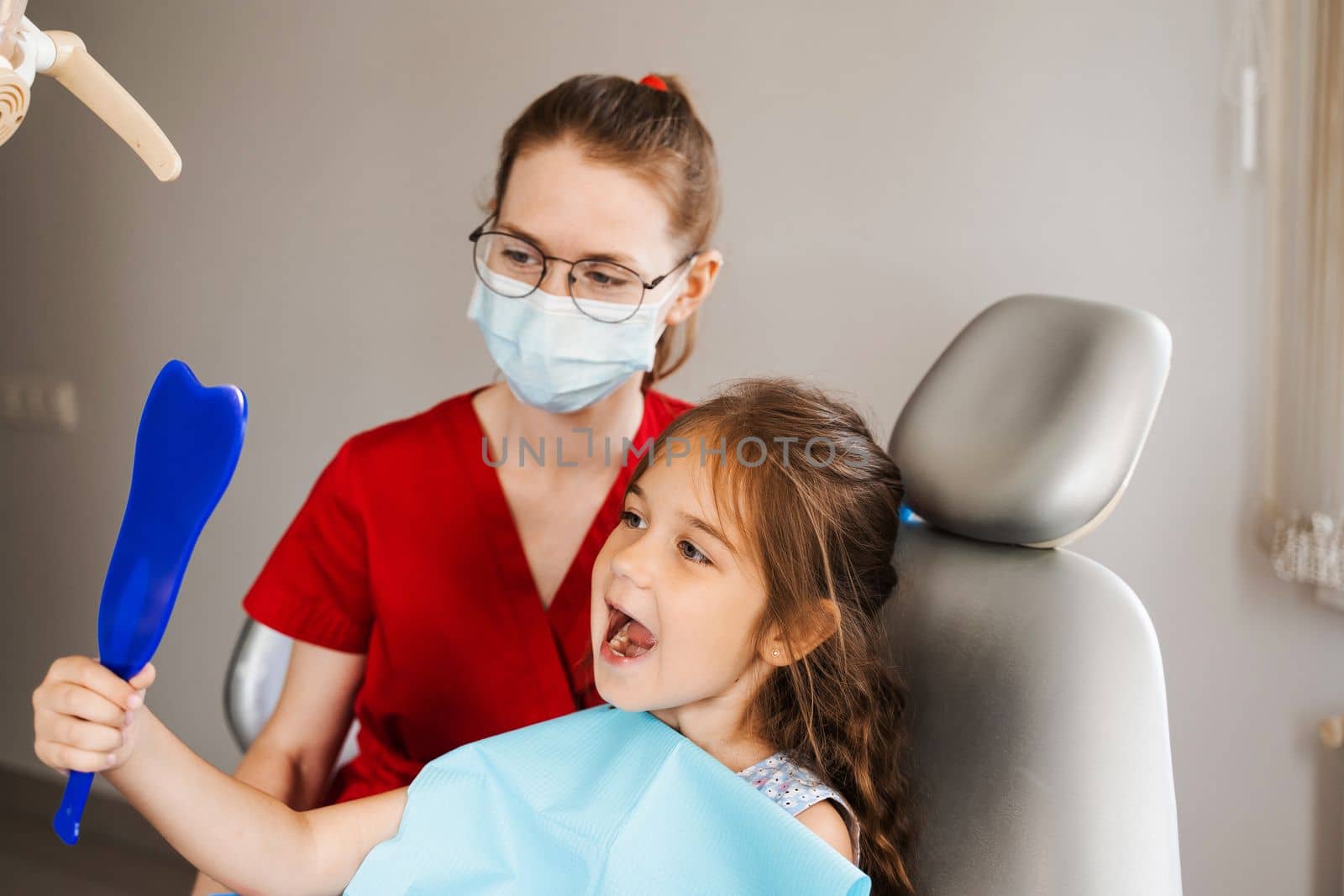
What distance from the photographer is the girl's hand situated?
2.32ft

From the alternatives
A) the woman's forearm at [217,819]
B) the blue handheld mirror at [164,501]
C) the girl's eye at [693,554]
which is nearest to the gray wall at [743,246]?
the girl's eye at [693,554]

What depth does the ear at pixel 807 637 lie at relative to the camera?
1.03 meters

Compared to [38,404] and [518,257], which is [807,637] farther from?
[38,404]

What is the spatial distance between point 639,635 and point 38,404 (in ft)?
6.99

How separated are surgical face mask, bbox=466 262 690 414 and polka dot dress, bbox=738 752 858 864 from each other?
1.51ft

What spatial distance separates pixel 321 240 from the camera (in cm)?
233

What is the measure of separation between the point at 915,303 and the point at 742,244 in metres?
0.30

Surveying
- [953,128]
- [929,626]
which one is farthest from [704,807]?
[953,128]

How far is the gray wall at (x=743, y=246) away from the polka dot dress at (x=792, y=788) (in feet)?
3.20

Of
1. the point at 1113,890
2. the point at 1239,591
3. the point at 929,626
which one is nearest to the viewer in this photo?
the point at 1113,890

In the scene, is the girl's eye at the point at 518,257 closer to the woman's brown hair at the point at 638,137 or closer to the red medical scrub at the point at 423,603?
the woman's brown hair at the point at 638,137

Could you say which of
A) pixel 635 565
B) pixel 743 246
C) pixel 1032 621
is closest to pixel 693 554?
pixel 635 565

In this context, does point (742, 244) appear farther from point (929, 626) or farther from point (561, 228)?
point (929, 626)

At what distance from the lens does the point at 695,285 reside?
1.37 metres
